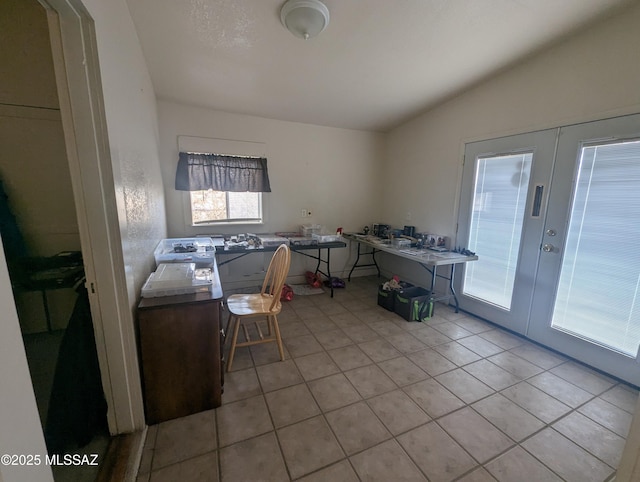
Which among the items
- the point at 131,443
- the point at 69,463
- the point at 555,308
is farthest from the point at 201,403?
the point at 555,308

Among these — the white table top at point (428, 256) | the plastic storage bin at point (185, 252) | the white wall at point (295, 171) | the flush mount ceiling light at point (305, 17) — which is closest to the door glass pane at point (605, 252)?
the white table top at point (428, 256)

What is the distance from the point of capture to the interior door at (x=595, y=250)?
1894 millimetres

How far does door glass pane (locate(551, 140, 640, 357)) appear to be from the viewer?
1.88 metres

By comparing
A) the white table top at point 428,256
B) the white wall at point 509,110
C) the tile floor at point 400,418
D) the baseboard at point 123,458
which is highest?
the white wall at point 509,110

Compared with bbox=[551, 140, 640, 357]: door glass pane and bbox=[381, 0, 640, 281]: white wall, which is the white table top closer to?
bbox=[381, 0, 640, 281]: white wall

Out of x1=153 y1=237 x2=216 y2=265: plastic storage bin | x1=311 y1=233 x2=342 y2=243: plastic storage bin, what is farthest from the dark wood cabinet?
x1=311 y1=233 x2=342 y2=243: plastic storage bin

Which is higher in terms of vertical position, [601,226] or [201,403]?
[601,226]

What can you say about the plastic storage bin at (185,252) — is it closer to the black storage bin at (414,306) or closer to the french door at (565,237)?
the black storage bin at (414,306)

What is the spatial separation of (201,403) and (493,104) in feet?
11.9

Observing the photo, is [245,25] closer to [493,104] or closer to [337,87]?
[337,87]

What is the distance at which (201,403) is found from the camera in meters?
1.62

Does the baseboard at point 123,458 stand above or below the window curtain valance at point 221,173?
below

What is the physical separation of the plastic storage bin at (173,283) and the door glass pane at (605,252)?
2890 mm

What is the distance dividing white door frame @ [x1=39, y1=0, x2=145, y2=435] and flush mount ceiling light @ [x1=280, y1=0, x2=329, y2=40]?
1173 mm
